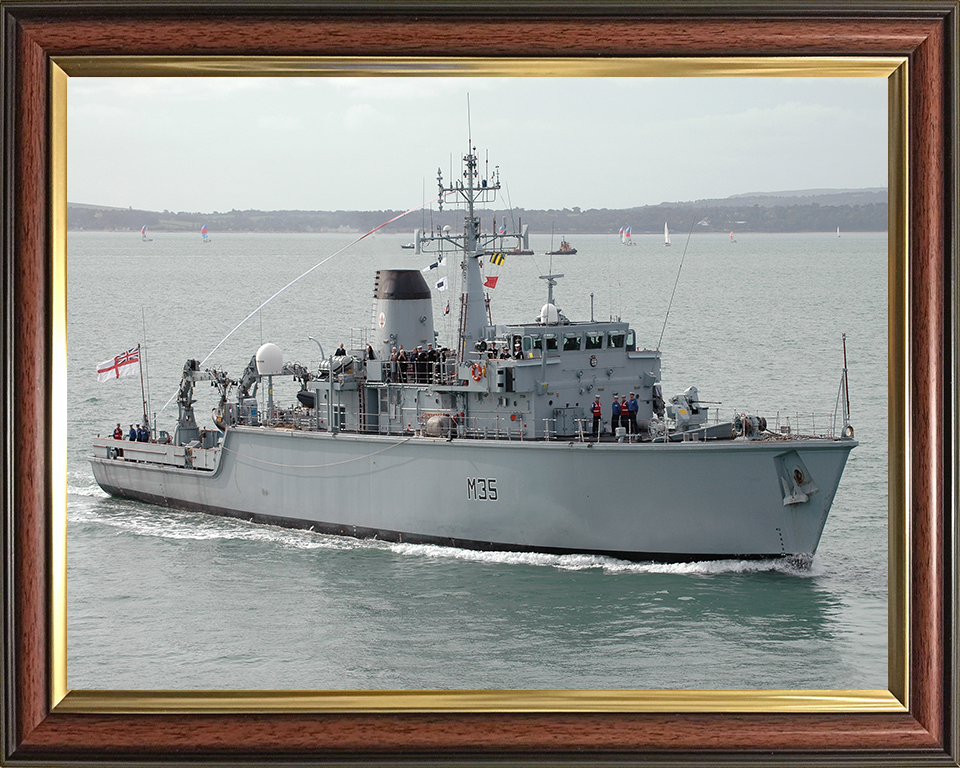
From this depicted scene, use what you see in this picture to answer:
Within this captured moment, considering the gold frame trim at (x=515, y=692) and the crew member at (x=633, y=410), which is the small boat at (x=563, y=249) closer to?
the crew member at (x=633, y=410)

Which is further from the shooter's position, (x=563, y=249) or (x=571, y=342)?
(x=571, y=342)

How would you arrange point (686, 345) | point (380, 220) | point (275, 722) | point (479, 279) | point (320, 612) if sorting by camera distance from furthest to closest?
1. point (686, 345)
2. point (479, 279)
3. point (320, 612)
4. point (380, 220)
5. point (275, 722)

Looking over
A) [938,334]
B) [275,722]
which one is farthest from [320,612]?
[938,334]

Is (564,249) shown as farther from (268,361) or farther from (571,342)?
(268,361)

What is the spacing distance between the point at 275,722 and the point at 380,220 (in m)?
9.62

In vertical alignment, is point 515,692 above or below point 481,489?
above

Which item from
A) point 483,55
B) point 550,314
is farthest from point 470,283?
point 483,55

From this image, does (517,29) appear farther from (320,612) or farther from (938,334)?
(320,612)

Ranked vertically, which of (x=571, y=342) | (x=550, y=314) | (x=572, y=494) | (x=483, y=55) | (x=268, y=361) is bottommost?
(x=572, y=494)

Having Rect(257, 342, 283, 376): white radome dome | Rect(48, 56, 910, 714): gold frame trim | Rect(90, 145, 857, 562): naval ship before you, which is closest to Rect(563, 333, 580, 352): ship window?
Rect(90, 145, 857, 562): naval ship

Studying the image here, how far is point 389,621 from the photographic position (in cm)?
2067

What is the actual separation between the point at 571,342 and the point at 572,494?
11.8ft

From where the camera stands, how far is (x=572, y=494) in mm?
24516

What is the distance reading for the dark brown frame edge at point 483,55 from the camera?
7.64 meters
